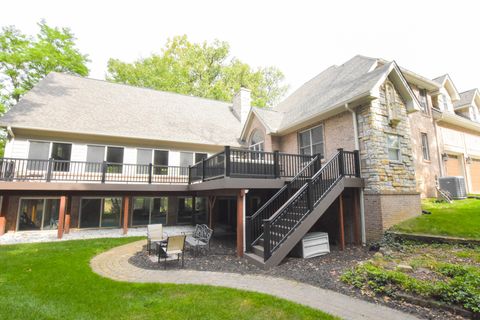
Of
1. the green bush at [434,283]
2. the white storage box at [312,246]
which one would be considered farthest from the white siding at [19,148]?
the green bush at [434,283]

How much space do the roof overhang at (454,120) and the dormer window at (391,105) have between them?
7053 mm

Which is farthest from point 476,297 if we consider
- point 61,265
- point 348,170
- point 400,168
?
point 61,265

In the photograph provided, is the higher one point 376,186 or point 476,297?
point 376,186

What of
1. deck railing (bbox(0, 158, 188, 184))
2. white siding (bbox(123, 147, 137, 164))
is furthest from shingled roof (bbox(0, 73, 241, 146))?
deck railing (bbox(0, 158, 188, 184))

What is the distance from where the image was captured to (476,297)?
399 centimetres

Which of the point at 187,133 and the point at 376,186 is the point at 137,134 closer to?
the point at 187,133

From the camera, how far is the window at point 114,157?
13938 mm

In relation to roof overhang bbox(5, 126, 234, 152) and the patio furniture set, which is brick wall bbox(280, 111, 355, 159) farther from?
roof overhang bbox(5, 126, 234, 152)

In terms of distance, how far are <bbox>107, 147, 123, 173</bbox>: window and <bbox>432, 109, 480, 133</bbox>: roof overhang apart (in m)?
19.3

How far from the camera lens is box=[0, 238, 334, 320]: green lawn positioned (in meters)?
4.05

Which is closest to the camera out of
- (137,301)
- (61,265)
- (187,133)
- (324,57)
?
(137,301)

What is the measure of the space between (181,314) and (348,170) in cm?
764

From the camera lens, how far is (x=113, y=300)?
4605mm

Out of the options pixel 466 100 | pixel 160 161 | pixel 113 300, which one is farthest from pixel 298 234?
pixel 466 100
